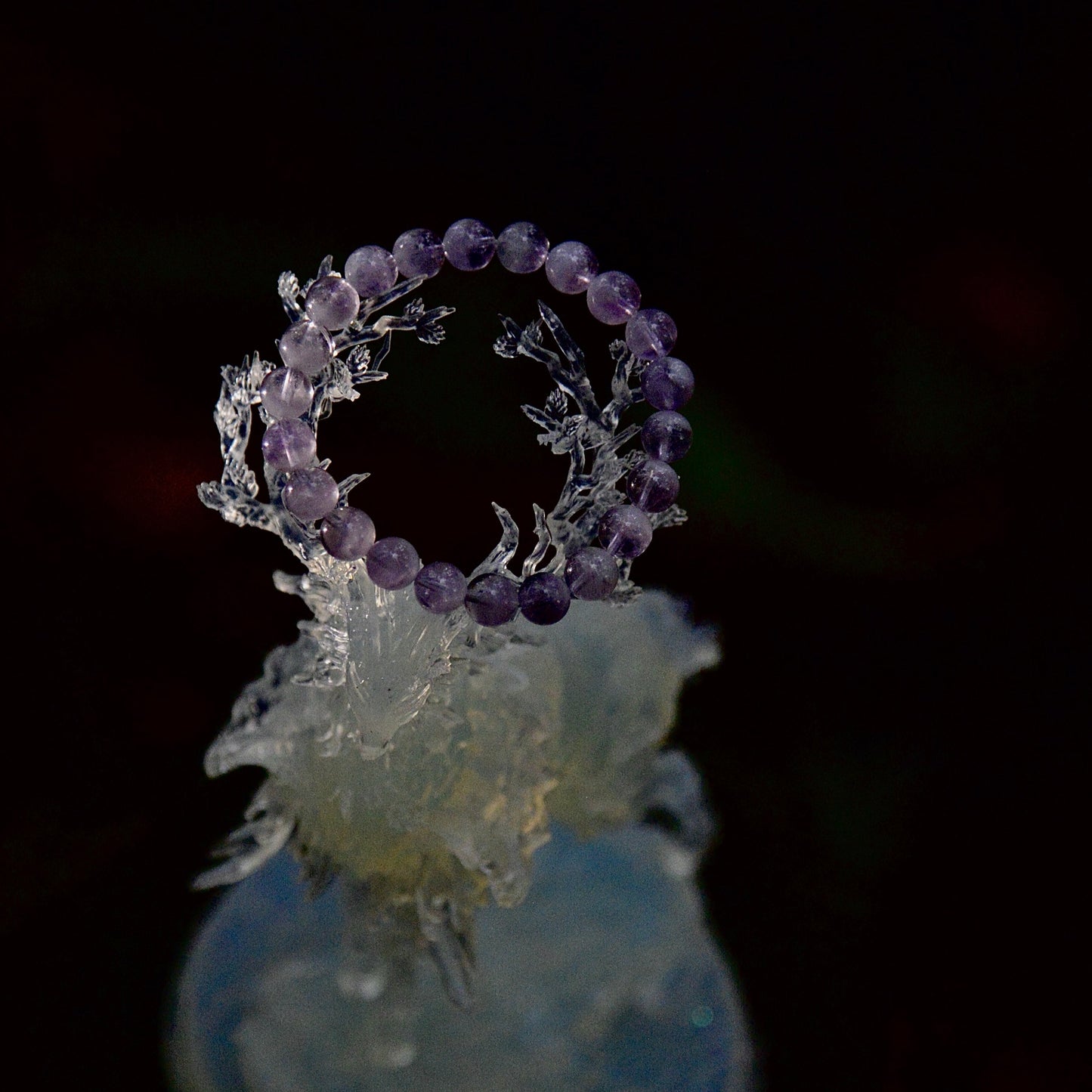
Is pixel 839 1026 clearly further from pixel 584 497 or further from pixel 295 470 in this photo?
pixel 295 470

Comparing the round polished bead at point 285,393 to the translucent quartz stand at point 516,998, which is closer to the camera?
the round polished bead at point 285,393

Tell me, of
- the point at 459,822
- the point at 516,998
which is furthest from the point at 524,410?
the point at 516,998

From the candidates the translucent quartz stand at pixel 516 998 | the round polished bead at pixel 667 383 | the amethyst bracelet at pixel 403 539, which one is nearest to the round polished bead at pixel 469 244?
the amethyst bracelet at pixel 403 539

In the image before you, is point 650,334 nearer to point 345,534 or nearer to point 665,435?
point 665,435

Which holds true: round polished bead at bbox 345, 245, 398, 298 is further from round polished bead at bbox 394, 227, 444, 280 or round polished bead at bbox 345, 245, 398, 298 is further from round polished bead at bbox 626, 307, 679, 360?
round polished bead at bbox 626, 307, 679, 360

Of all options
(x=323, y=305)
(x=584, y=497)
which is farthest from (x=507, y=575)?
(x=323, y=305)

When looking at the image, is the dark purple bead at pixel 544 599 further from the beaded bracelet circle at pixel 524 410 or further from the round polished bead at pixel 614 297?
the round polished bead at pixel 614 297

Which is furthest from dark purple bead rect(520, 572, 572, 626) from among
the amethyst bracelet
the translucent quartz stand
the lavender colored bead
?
the translucent quartz stand
